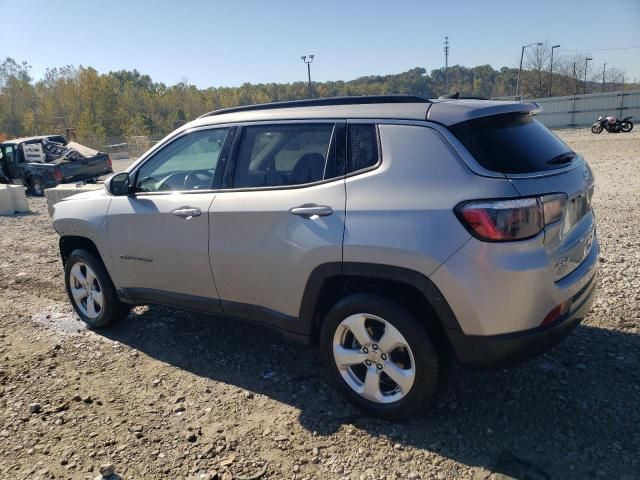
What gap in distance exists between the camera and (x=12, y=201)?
39.4 feet

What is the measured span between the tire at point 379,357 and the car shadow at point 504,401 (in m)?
0.18

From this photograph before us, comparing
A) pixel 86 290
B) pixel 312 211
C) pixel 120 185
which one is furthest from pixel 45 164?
pixel 312 211

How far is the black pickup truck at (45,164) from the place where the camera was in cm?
1512

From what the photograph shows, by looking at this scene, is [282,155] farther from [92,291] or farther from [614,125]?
[614,125]

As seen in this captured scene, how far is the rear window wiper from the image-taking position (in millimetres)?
2723

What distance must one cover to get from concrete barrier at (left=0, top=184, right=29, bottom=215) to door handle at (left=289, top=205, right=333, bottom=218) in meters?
11.8

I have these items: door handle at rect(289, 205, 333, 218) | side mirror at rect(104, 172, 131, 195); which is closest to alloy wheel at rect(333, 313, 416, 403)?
door handle at rect(289, 205, 333, 218)

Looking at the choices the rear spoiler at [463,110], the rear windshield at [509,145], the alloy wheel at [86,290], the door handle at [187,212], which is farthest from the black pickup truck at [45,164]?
the rear windshield at [509,145]

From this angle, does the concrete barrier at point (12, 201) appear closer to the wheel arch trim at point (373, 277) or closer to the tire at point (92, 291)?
the tire at point (92, 291)

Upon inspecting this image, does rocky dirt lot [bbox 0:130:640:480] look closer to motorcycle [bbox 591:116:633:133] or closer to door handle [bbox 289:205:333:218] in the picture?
door handle [bbox 289:205:333:218]

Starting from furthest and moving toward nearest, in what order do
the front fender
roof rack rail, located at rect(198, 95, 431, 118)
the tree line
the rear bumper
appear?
the tree line, the front fender, roof rack rail, located at rect(198, 95, 431, 118), the rear bumper

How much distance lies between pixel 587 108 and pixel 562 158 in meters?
38.9

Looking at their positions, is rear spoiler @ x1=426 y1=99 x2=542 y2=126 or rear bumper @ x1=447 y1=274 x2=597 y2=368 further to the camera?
rear spoiler @ x1=426 y1=99 x2=542 y2=126

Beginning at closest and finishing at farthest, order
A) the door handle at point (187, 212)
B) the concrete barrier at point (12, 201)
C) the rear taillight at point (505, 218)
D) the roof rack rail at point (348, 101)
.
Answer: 1. the rear taillight at point (505, 218)
2. the roof rack rail at point (348, 101)
3. the door handle at point (187, 212)
4. the concrete barrier at point (12, 201)
